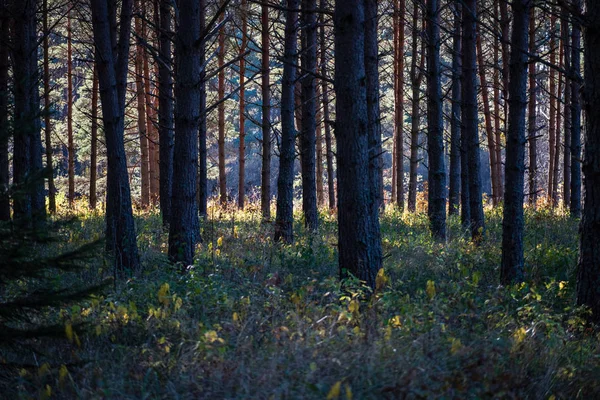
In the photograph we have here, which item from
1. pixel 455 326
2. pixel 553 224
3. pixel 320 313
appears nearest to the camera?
pixel 320 313

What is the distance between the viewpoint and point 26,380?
4277 millimetres

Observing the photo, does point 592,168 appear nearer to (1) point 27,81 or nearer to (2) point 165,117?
(1) point 27,81

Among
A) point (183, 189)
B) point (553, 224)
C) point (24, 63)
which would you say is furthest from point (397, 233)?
point (24, 63)

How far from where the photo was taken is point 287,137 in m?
11.5

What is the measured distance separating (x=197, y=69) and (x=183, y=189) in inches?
66.9

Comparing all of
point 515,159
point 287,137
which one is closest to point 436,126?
point 287,137

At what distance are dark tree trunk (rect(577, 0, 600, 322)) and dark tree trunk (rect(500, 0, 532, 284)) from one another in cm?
139

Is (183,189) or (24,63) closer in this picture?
(183,189)

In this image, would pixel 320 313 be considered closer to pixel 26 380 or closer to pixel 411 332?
pixel 411 332

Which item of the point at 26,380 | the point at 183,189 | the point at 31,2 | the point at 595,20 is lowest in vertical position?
the point at 26,380

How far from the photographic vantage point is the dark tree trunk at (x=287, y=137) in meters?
11.3

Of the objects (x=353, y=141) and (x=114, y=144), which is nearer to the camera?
(x=353, y=141)

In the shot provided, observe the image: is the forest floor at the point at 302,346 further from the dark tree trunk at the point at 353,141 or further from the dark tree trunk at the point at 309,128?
the dark tree trunk at the point at 309,128

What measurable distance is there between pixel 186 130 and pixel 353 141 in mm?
2631
